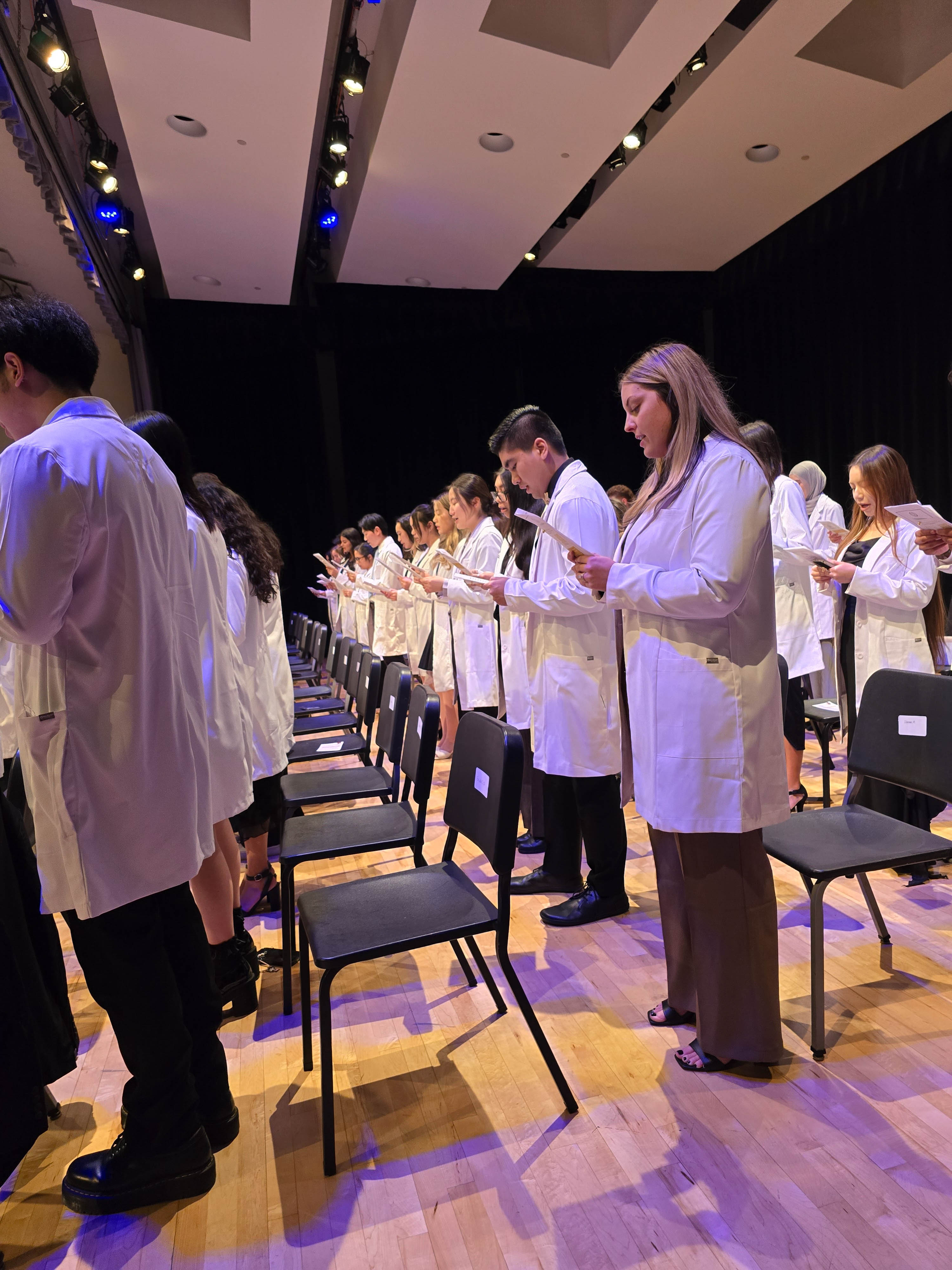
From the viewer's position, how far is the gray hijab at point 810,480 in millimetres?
4742

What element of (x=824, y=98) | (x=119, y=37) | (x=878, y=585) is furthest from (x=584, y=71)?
(x=878, y=585)

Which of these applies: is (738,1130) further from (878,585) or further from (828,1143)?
(878,585)

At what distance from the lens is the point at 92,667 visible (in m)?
1.36

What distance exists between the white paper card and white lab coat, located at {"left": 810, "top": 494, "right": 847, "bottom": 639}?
169 cm

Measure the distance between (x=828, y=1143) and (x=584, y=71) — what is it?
5.66m

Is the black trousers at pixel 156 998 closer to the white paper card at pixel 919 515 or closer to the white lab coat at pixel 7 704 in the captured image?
the white lab coat at pixel 7 704

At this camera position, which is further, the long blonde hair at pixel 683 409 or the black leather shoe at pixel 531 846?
the black leather shoe at pixel 531 846

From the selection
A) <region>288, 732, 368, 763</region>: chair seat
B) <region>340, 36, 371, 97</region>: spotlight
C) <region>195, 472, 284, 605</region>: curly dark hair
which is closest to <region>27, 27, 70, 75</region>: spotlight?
<region>340, 36, 371, 97</region>: spotlight

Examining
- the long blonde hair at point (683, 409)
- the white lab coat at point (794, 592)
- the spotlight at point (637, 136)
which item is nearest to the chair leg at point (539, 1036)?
the long blonde hair at point (683, 409)

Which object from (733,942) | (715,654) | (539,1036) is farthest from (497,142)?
(539,1036)

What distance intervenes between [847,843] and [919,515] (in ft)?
3.22

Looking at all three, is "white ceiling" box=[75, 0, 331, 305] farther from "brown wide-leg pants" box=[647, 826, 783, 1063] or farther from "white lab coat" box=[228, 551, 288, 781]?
"brown wide-leg pants" box=[647, 826, 783, 1063]

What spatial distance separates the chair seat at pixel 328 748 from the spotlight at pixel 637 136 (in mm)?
5230

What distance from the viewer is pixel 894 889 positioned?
105 inches
